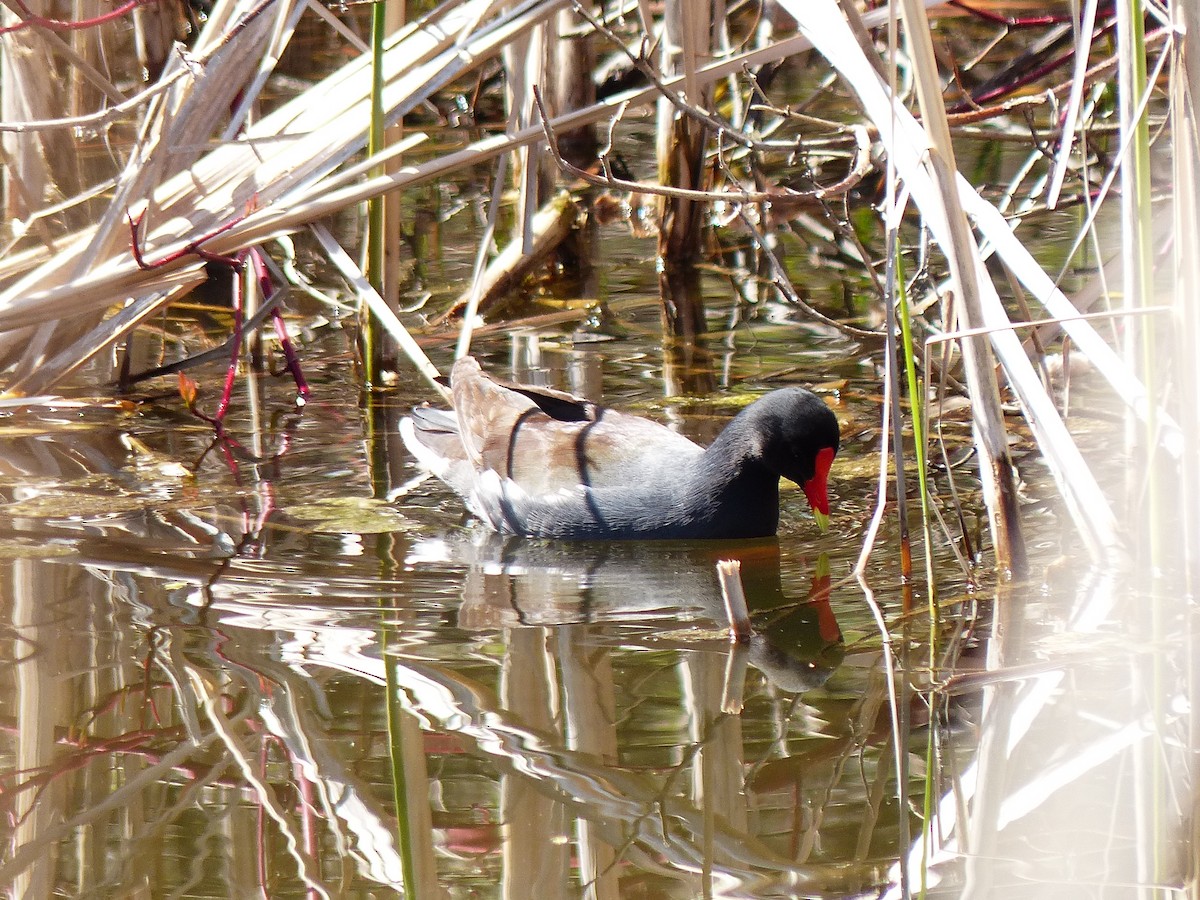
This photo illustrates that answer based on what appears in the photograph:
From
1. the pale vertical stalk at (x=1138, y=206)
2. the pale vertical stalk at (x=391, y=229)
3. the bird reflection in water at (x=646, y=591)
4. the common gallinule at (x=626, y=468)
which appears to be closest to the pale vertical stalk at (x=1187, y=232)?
the pale vertical stalk at (x=1138, y=206)

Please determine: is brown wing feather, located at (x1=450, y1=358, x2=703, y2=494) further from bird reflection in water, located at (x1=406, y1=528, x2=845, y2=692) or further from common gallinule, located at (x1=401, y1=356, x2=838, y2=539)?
bird reflection in water, located at (x1=406, y1=528, x2=845, y2=692)

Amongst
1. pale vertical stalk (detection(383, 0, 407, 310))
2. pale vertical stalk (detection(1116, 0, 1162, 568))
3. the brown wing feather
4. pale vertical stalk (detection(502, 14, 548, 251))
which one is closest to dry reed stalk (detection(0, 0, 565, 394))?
pale vertical stalk (detection(502, 14, 548, 251))

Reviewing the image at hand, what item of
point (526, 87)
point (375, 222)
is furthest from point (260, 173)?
point (526, 87)

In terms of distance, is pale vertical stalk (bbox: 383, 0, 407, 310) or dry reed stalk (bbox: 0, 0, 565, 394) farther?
pale vertical stalk (bbox: 383, 0, 407, 310)

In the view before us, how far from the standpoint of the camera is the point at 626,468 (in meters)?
3.92

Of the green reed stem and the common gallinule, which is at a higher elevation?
the green reed stem

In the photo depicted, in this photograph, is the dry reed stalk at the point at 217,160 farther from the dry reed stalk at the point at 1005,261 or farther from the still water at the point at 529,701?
the dry reed stalk at the point at 1005,261

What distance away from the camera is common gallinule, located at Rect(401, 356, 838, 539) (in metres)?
3.81

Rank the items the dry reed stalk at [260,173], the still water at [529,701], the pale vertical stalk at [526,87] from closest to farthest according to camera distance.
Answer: the still water at [529,701], the dry reed stalk at [260,173], the pale vertical stalk at [526,87]

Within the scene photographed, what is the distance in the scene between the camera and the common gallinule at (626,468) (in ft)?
12.5

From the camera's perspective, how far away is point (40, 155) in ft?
15.0

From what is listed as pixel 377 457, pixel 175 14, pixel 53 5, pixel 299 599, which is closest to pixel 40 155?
pixel 53 5

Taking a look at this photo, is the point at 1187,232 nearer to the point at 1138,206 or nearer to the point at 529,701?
the point at 1138,206

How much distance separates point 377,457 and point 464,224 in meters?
2.53
